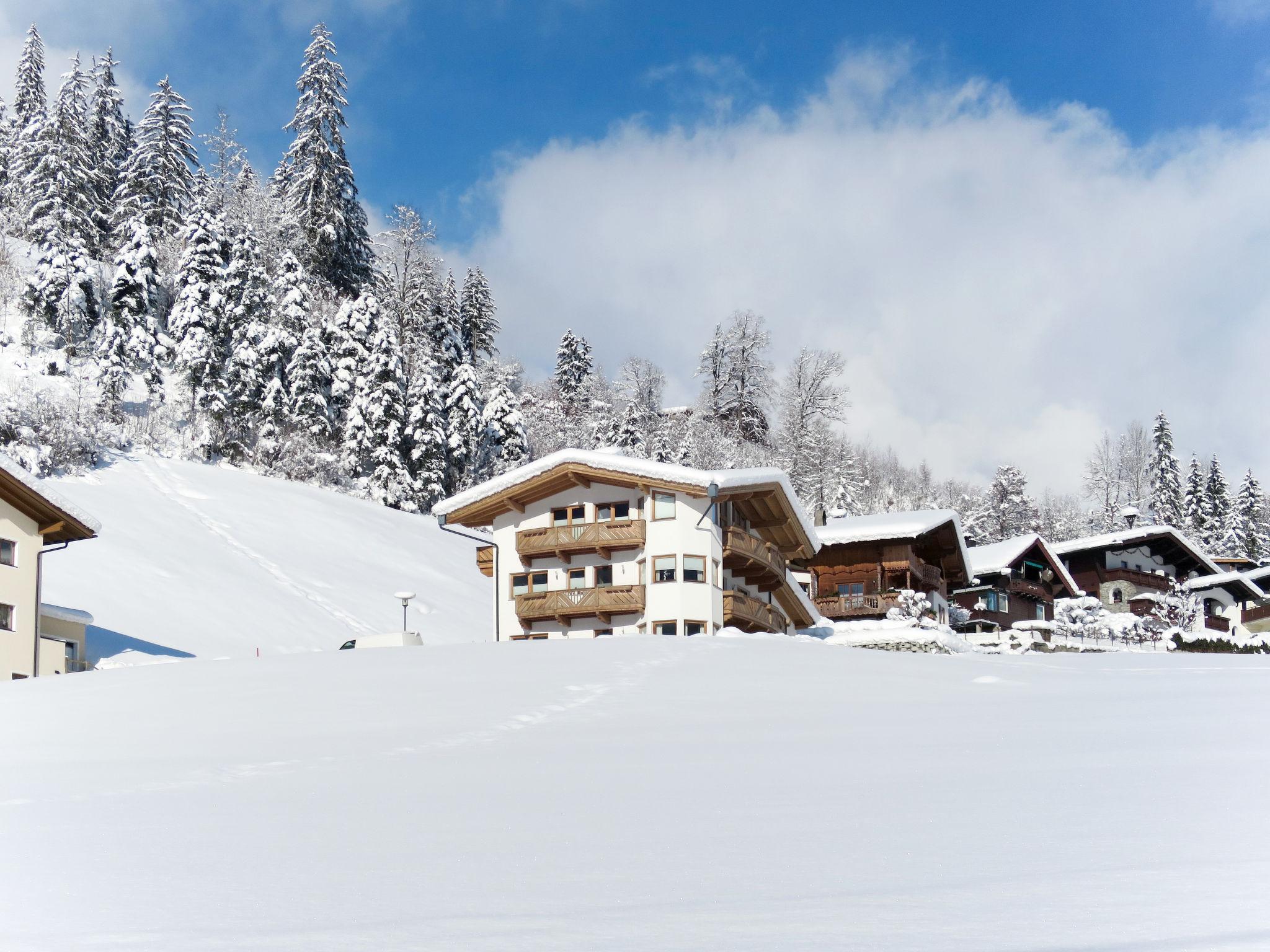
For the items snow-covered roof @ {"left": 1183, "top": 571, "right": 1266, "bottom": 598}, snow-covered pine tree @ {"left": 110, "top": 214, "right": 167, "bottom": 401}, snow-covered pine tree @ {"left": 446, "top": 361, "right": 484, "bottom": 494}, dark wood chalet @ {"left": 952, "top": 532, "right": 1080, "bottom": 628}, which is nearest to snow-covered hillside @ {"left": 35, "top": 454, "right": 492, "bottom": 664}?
snow-covered pine tree @ {"left": 446, "top": 361, "right": 484, "bottom": 494}

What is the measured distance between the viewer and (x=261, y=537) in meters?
52.8

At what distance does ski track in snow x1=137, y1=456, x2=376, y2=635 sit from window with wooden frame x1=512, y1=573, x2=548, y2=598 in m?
7.12

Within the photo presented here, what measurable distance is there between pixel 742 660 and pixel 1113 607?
53.8 m

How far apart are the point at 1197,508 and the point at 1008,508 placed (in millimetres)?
14270

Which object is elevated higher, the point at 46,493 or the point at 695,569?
the point at 46,493

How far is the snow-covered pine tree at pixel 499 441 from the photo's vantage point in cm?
7106

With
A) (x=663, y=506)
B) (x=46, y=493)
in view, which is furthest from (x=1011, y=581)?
(x=46, y=493)

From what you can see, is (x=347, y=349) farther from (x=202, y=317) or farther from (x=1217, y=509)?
(x=1217, y=509)

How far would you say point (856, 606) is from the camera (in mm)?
53438

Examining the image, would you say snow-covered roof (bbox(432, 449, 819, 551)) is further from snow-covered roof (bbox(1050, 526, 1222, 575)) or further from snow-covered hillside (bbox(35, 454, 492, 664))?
snow-covered roof (bbox(1050, 526, 1222, 575))

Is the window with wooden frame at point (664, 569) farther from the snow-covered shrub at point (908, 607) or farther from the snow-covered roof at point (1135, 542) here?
the snow-covered roof at point (1135, 542)

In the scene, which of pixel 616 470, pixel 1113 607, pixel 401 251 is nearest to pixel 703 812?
pixel 616 470

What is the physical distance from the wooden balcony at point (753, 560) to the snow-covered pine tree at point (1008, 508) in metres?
52.0

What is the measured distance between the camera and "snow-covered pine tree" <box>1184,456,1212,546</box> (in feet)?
296
